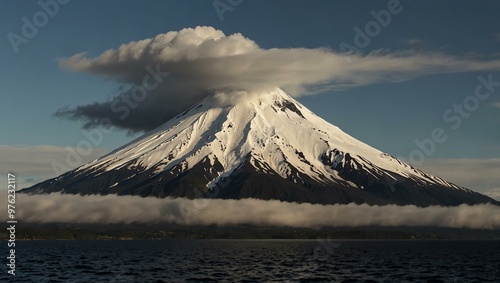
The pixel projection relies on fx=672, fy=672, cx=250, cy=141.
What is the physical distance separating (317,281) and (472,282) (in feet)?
98.0

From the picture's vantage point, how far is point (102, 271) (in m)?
143

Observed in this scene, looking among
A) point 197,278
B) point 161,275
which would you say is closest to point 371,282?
point 197,278

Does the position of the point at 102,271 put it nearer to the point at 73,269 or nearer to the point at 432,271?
the point at 73,269

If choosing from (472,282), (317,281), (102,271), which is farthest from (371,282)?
(102,271)

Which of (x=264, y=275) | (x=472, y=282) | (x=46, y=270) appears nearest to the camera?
(x=472, y=282)

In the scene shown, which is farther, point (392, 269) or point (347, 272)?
point (392, 269)

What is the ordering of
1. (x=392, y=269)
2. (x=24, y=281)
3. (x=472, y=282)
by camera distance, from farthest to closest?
1. (x=392, y=269)
2. (x=472, y=282)
3. (x=24, y=281)

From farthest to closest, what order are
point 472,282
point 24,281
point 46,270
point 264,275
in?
point 46,270 → point 264,275 → point 472,282 → point 24,281

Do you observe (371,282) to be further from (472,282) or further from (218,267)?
(218,267)

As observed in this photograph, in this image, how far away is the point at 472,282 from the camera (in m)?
127

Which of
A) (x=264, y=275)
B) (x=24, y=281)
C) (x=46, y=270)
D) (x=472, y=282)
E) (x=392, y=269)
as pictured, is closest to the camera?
(x=24, y=281)

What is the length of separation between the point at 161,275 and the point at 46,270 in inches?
1128

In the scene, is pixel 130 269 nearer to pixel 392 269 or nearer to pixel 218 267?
pixel 218 267

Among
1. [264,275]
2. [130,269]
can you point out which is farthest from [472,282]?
[130,269]
